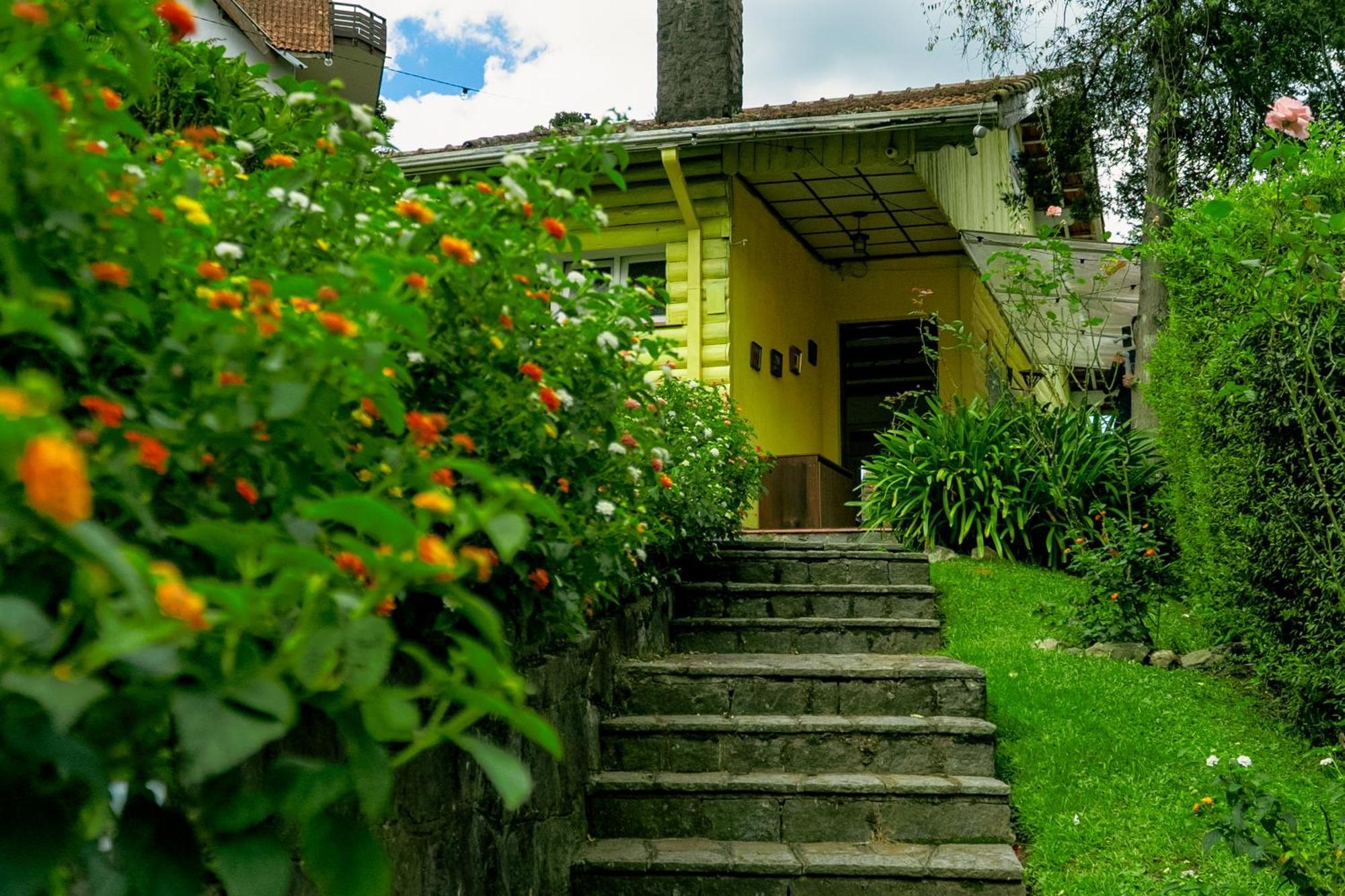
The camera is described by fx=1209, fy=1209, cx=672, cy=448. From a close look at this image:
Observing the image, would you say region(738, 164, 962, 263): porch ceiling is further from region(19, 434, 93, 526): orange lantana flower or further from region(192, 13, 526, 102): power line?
region(19, 434, 93, 526): orange lantana flower

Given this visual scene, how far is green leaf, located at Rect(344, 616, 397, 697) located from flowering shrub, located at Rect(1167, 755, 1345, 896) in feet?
8.78

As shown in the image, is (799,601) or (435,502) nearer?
(435,502)

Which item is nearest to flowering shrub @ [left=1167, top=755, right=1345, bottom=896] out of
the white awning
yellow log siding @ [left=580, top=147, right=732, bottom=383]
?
the white awning

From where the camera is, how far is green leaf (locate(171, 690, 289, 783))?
874 millimetres

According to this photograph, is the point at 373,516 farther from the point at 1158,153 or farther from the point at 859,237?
the point at 859,237

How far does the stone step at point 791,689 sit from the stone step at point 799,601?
4.25 ft

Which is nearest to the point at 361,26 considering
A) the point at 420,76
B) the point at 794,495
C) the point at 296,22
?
the point at 296,22

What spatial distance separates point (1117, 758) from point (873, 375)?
32.6 feet

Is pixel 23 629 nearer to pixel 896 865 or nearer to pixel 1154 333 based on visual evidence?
pixel 896 865

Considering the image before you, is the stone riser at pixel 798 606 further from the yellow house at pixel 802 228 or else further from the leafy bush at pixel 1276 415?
the yellow house at pixel 802 228

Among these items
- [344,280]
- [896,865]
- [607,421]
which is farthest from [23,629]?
[896,865]

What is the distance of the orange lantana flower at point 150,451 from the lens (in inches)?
44.7

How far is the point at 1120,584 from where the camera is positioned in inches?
234

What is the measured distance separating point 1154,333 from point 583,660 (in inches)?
267
